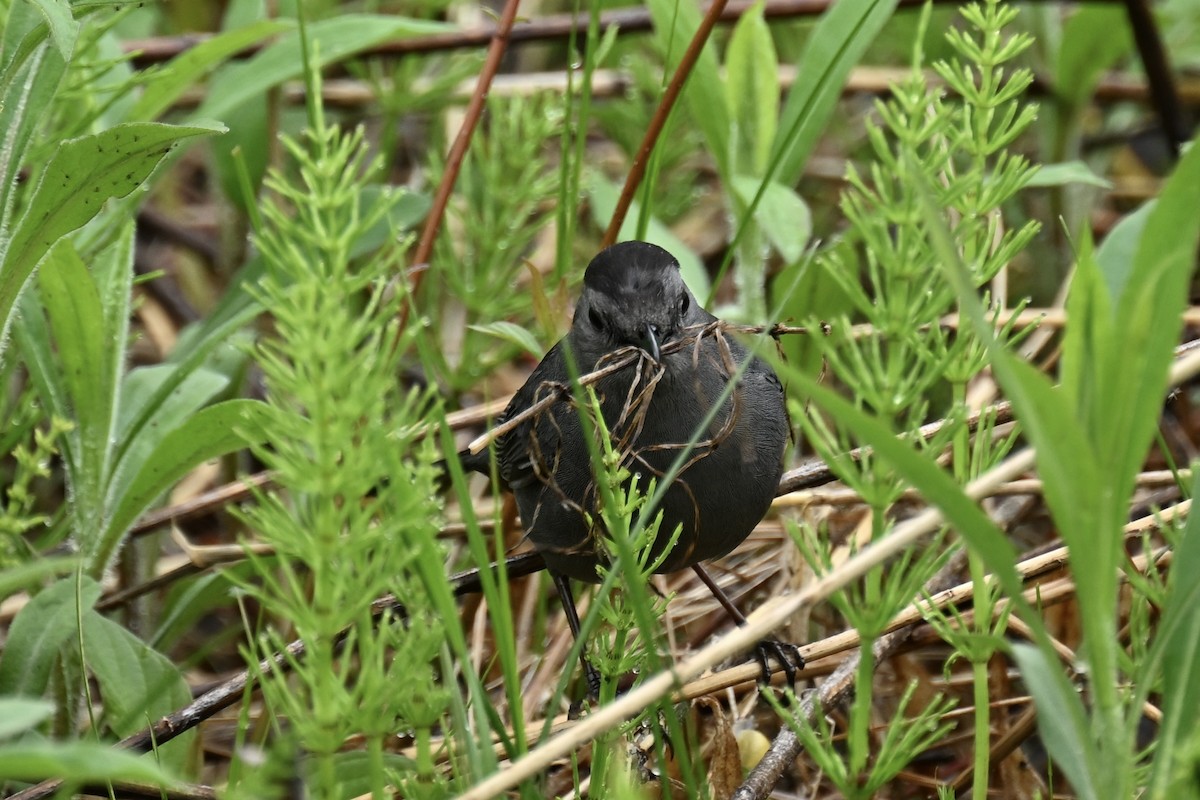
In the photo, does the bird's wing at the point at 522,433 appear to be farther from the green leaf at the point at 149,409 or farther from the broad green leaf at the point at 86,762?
the broad green leaf at the point at 86,762

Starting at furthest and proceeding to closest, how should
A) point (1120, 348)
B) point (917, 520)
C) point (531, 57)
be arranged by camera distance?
point (531, 57)
point (917, 520)
point (1120, 348)

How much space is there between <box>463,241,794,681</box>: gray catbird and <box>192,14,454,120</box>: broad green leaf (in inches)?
36.8

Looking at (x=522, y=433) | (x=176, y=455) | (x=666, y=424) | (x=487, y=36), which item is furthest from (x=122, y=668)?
(x=487, y=36)

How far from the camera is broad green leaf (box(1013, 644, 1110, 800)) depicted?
169 centimetres

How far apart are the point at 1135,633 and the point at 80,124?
2.44 m

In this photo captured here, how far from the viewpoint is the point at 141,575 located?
151 inches

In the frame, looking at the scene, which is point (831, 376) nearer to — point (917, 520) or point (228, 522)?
point (228, 522)

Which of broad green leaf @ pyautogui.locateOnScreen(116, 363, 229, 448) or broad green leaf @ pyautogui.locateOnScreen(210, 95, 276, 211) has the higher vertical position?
broad green leaf @ pyautogui.locateOnScreen(210, 95, 276, 211)

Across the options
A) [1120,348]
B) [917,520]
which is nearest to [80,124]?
[917,520]

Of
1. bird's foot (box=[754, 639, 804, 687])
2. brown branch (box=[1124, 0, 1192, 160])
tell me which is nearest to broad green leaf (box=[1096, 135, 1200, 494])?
bird's foot (box=[754, 639, 804, 687])

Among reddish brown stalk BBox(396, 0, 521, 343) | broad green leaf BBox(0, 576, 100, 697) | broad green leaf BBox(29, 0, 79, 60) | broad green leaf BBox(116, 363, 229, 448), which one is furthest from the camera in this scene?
reddish brown stalk BBox(396, 0, 521, 343)

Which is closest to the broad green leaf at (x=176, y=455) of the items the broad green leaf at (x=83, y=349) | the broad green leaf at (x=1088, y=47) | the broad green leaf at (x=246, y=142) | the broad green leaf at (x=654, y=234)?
the broad green leaf at (x=83, y=349)

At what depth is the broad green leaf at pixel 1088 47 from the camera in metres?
4.73

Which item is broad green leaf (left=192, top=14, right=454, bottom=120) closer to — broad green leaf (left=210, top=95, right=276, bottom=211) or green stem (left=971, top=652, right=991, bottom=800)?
broad green leaf (left=210, top=95, right=276, bottom=211)
